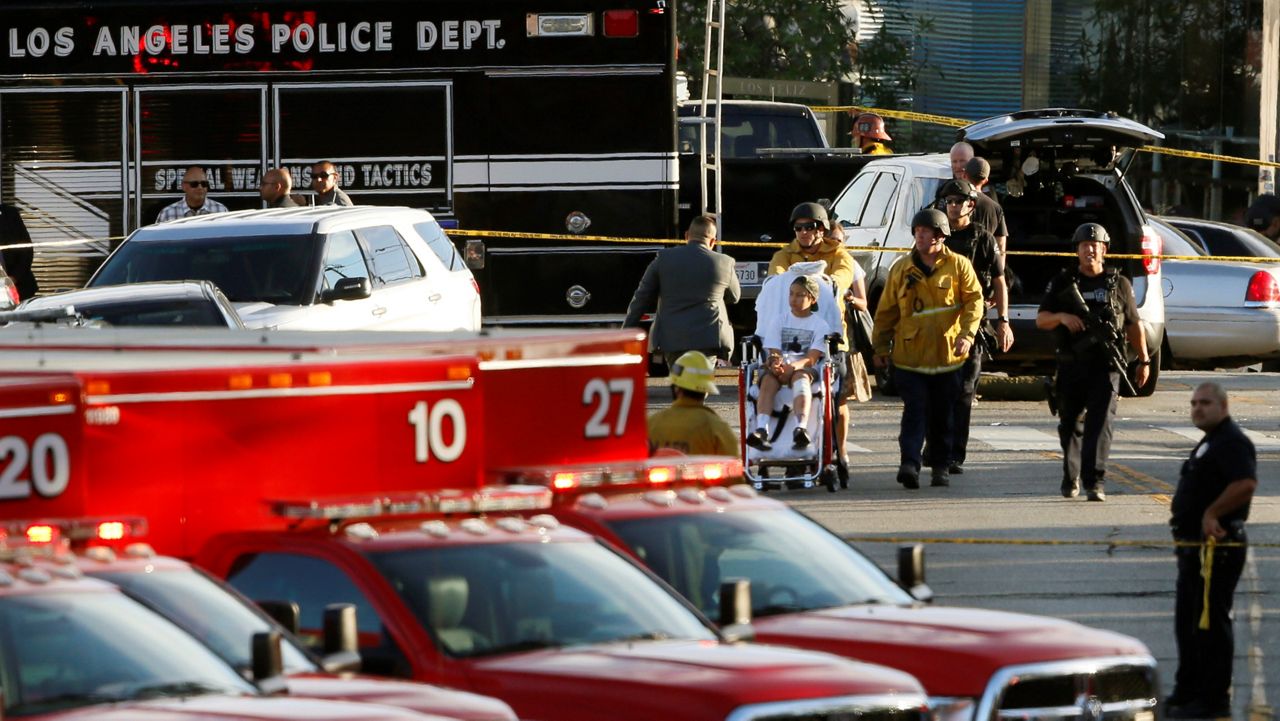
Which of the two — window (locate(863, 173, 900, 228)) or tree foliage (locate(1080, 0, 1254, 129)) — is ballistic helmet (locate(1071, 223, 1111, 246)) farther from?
tree foliage (locate(1080, 0, 1254, 129))

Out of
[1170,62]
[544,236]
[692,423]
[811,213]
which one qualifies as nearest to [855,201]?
[544,236]

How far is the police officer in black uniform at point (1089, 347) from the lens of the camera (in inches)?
572

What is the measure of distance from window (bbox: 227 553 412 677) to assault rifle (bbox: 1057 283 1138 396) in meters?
7.79

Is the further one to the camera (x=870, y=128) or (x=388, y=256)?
(x=870, y=128)

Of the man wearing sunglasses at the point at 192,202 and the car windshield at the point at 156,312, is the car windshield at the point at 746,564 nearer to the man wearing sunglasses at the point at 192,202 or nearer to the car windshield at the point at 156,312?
the car windshield at the point at 156,312

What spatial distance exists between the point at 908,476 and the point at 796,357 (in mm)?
1025

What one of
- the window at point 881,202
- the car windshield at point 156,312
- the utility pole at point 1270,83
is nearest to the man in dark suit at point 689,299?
the car windshield at point 156,312

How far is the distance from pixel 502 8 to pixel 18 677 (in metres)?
13.0

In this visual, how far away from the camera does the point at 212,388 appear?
8.29m

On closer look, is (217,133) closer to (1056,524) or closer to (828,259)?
(828,259)

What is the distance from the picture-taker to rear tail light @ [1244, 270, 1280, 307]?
835 inches

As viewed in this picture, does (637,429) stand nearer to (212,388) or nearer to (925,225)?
(212,388)

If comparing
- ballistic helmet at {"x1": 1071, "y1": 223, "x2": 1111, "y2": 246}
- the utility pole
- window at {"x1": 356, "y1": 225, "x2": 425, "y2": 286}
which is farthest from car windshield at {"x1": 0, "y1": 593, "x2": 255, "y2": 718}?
Result: the utility pole

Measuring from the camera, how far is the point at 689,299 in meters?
15.4
